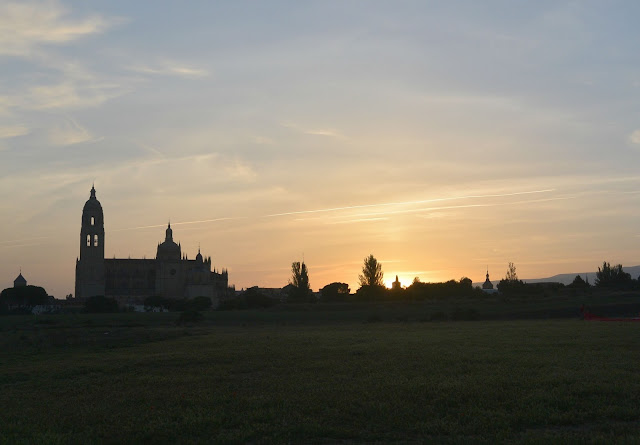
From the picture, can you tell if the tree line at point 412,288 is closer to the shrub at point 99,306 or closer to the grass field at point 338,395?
the shrub at point 99,306

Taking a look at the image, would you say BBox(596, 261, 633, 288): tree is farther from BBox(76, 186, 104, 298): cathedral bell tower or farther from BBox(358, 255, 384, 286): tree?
BBox(76, 186, 104, 298): cathedral bell tower

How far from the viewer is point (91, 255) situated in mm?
149625

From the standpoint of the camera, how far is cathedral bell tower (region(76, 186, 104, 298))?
149 metres

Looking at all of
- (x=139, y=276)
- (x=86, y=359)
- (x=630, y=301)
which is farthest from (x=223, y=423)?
(x=139, y=276)

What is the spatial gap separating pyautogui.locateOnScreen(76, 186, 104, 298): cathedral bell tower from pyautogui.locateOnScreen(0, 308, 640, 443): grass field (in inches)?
5036

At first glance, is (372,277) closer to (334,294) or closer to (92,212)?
(334,294)

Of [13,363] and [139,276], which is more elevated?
[139,276]

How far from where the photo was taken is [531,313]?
6138 cm

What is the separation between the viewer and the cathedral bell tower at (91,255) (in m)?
149

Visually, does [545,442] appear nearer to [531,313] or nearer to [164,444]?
[164,444]

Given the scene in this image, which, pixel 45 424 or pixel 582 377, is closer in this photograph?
pixel 45 424

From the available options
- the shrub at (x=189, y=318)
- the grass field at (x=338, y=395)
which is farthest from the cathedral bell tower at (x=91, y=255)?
the grass field at (x=338, y=395)

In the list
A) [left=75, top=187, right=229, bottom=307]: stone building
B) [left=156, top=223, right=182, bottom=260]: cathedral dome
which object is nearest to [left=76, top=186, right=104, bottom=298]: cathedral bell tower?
[left=75, top=187, right=229, bottom=307]: stone building

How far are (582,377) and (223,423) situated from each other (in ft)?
29.5
